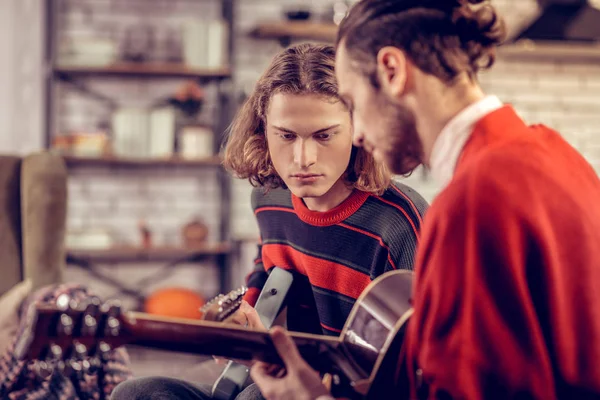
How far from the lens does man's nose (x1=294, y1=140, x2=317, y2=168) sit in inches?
55.7

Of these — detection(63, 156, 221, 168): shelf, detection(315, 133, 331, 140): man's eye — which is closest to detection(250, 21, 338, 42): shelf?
detection(63, 156, 221, 168): shelf

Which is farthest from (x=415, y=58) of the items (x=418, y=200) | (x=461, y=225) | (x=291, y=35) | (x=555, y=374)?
(x=291, y=35)

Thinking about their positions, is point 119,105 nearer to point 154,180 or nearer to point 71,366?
point 154,180

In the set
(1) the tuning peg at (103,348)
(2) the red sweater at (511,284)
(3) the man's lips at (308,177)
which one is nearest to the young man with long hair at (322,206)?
(3) the man's lips at (308,177)

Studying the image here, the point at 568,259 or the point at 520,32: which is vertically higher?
the point at 520,32

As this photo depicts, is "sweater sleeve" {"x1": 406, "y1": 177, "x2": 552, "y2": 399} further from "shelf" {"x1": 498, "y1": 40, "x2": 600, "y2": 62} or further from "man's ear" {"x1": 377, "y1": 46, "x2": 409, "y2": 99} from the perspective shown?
"shelf" {"x1": 498, "y1": 40, "x2": 600, "y2": 62}

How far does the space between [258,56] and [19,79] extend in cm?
141

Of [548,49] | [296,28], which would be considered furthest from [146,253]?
[548,49]

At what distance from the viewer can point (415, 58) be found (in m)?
0.99

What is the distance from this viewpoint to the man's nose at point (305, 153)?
1415 mm

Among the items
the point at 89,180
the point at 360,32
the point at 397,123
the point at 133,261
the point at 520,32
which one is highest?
the point at 520,32

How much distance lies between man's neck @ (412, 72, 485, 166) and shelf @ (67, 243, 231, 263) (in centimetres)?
334

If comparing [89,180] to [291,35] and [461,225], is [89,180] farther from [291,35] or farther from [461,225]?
[461,225]

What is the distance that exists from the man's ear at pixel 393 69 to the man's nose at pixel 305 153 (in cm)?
42
